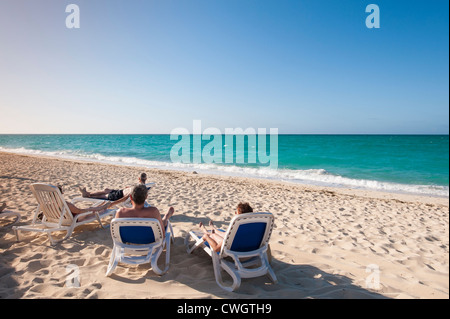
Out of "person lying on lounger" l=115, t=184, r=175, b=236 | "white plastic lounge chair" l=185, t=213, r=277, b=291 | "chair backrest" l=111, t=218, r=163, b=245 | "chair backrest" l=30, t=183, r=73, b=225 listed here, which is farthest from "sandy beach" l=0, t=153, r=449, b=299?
"person lying on lounger" l=115, t=184, r=175, b=236

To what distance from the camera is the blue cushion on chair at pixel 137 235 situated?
122 inches

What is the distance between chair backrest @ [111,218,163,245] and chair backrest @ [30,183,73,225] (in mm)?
1648

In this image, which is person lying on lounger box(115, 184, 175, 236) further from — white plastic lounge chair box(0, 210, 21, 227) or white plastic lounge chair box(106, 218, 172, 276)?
white plastic lounge chair box(0, 210, 21, 227)

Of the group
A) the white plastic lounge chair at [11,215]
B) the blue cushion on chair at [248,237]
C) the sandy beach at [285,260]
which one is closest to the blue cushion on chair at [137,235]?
the sandy beach at [285,260]

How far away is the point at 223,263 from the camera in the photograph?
10.2ft

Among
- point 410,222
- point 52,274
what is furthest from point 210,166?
point 52,274

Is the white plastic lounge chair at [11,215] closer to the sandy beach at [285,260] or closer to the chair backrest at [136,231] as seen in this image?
the sandy beach at [285,260]

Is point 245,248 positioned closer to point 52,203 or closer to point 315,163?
point 52,203

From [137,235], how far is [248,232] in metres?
1.45

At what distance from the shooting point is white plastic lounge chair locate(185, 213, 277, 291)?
2932 mm
